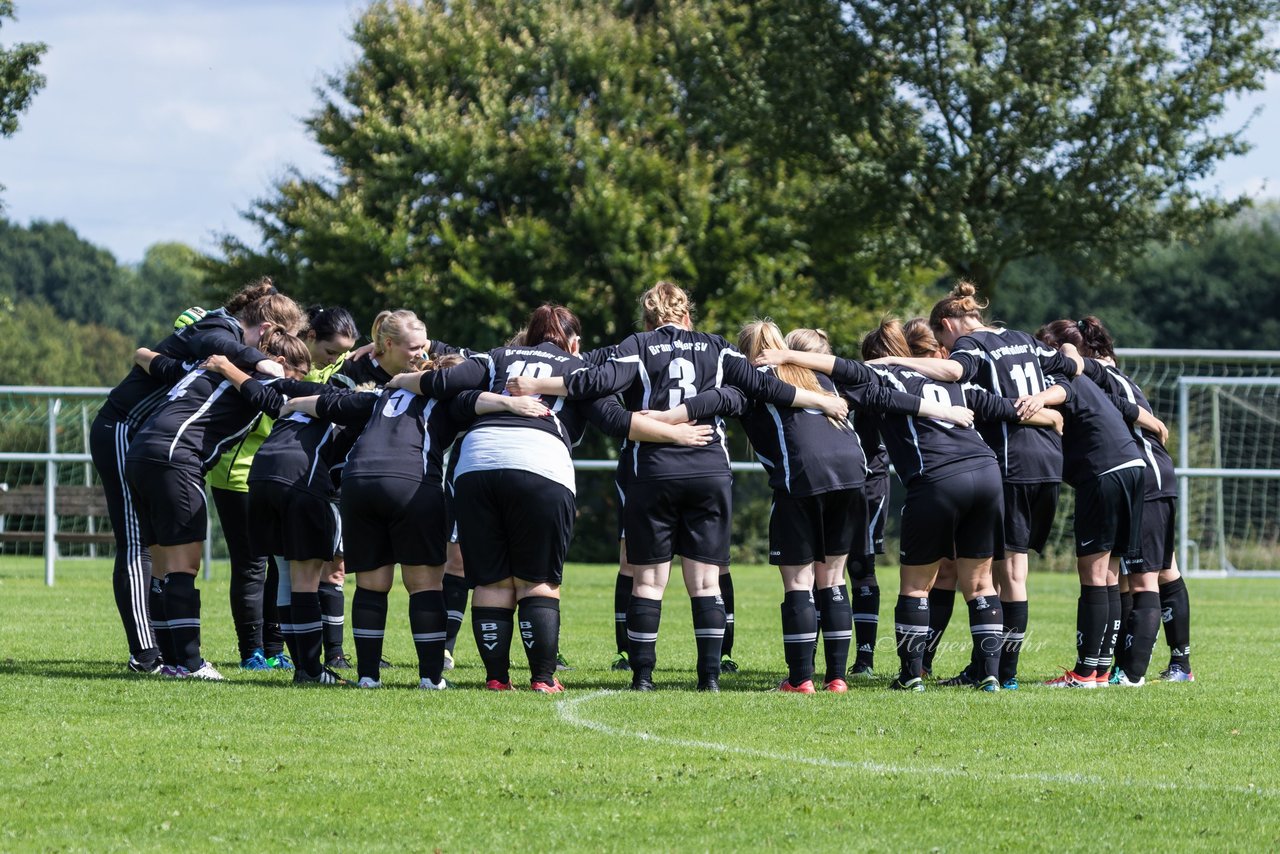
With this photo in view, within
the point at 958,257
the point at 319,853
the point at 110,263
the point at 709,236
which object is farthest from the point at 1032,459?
the point at 110,263

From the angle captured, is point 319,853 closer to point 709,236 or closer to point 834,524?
point 834,524

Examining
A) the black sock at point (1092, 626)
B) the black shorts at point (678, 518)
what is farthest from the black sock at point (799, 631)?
the black sock at point (1092, 626)

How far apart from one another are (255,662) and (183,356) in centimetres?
192

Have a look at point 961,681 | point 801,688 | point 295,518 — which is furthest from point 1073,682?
point 295,518

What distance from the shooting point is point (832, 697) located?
8.21 m

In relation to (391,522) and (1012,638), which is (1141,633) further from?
(391,522)

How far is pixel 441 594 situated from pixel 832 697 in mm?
2101

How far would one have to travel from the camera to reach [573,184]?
30.8 metres

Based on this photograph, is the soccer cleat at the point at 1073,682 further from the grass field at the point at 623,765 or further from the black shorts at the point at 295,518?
the black shorts at the point at 295,518

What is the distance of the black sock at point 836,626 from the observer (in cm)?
848

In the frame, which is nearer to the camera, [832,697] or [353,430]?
[832,697]

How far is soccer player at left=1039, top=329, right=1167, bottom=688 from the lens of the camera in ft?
29.5

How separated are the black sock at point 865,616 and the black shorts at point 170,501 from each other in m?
3.92

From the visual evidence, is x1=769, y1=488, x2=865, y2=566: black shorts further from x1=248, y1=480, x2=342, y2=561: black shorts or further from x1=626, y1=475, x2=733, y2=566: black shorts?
x1=248, y1=480, x2=342, y2=561: black shorts
